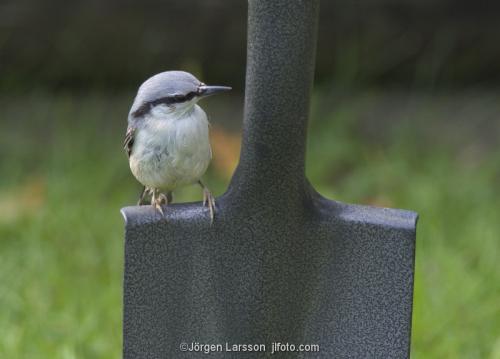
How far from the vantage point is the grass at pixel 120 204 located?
3336 mm

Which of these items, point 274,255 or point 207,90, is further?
point 274,255

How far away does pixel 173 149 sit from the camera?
97.0 inches

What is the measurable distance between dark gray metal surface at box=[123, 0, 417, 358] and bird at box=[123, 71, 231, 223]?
0.10 m

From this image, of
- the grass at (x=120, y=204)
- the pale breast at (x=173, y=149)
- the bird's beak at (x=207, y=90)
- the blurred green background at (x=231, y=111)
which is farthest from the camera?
the blurred green background at (x=231, y=111)

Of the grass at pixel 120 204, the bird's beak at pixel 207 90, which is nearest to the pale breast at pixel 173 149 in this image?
the bird's beak at pixel 207 90

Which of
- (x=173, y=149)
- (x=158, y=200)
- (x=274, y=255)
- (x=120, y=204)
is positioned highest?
(x=173, y=149)

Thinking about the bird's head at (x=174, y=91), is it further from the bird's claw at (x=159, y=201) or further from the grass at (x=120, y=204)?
the grass at (x=120, y=204)

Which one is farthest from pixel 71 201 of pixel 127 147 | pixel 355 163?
pixel 127 147

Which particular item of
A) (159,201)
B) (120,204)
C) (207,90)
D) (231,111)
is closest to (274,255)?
(159,201)

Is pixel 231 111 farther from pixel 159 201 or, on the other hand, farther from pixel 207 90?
pixel 207 90

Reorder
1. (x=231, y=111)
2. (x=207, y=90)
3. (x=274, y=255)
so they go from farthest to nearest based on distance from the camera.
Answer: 1. (x=231, y=111)
2. (x=274, y=255)
3. (x=207, y=90)

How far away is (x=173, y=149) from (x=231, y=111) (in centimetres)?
268

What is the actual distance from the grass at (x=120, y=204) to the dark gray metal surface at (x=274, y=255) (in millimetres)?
809

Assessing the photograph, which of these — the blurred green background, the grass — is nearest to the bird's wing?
the grass
